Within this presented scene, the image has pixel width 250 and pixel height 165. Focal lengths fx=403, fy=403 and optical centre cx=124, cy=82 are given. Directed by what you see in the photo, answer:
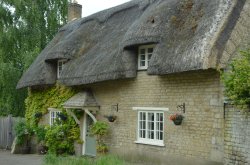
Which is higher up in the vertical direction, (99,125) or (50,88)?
(50,88)

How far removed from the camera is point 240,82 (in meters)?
10.3

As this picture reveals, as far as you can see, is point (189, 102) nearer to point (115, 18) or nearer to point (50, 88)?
point (115, 18)

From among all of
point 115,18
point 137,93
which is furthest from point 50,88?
point 137,93

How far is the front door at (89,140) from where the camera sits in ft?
58.9

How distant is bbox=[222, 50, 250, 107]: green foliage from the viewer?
33.4ft

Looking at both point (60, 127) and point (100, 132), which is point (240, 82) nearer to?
point (100, 132)

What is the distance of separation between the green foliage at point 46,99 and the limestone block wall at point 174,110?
119 inches

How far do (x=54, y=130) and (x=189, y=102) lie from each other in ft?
25.5

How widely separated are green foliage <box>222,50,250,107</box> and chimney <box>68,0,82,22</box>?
699 inches

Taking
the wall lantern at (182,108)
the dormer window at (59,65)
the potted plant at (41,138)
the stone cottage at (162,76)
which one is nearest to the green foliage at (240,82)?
the stone cottage at (162,76)

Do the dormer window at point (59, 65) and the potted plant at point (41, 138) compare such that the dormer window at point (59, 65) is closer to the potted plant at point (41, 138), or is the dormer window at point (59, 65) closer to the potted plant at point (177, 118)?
the potted plant at point (41, 138)

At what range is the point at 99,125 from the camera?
662 inches

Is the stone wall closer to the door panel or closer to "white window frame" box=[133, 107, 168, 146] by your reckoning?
"white window frame" box=[133, 107, 168, 146]

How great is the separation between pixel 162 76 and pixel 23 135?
997 centimetres
